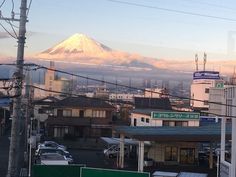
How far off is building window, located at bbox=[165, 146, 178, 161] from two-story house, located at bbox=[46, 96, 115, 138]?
1632cm

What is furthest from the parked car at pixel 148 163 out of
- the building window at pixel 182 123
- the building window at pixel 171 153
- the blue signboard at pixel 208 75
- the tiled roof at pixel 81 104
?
the blue signboard at pixel 208 75

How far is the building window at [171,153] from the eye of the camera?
1516 inches

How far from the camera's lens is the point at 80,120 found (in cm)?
5391

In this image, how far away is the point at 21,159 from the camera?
35.4m

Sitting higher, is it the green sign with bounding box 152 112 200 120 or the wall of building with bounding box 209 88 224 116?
the wall of building with bounding box 209 88 224 116

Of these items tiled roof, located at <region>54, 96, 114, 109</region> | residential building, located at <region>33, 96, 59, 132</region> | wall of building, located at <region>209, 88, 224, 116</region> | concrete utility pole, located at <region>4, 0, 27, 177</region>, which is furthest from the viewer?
tiled roof, located at <region>54, 96, 114, 109</region>

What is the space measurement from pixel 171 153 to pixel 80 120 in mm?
17624

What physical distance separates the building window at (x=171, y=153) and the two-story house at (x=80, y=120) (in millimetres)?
16317

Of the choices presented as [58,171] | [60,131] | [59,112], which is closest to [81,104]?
[59,112]

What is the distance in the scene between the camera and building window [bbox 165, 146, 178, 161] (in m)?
38.5

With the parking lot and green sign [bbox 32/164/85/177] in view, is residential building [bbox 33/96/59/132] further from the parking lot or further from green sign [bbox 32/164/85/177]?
green sign [bbox 32/164/85/177]

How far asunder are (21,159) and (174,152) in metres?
12.3

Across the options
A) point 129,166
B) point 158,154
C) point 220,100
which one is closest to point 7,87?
point 220,100

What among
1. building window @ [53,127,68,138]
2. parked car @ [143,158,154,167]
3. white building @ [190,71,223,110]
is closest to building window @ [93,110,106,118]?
building window @ [53,127,68,138]
